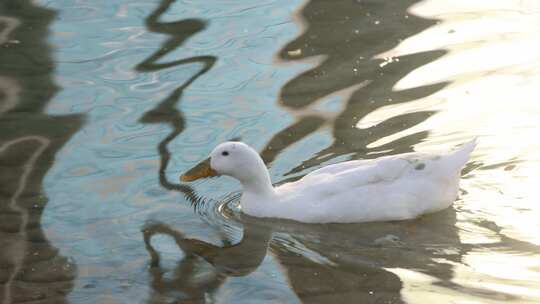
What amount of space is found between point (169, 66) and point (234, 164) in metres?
3.17

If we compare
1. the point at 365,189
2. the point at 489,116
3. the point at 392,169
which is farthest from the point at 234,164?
the point at 489,116

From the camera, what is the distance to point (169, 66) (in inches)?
445

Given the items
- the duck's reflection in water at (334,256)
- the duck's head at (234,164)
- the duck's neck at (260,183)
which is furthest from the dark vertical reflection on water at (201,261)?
the duck's head at (234,164)

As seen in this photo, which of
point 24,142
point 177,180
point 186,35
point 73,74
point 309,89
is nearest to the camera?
point 177,180

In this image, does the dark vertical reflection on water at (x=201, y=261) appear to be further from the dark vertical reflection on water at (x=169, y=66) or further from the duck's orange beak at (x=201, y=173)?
A: the dark vertical reflection on water at (x=169, y=66)

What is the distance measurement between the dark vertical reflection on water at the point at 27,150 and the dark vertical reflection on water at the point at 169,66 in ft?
2.54

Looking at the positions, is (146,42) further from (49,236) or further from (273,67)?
(49,236)

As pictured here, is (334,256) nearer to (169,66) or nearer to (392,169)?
(392,169)

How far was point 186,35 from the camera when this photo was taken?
12.1m

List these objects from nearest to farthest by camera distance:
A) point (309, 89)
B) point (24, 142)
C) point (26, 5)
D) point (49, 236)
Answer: point (49, 236)
point (24, 142)
point (309, 89)
point (26, 5)

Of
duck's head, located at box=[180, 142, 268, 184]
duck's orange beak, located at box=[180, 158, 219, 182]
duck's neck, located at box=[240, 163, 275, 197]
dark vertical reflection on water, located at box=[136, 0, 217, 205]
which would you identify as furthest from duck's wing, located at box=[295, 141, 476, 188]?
dark vertical reflection on water, located at box=[136, 0, 217, 205]

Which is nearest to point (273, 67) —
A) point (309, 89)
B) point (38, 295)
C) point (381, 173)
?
point (309, 89)

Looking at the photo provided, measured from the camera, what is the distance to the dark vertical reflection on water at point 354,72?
9.28m

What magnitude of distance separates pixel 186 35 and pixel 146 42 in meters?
0.43
